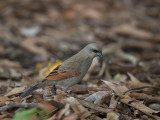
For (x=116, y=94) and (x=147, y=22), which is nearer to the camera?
(x=116, y=94)

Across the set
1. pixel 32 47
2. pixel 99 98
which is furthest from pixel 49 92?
pixel 32 47

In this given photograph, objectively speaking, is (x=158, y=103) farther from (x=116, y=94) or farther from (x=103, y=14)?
(x=103, y=14)

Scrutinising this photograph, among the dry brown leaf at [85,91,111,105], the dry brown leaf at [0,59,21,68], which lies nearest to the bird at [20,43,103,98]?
the dry brown leaf at [85,91,111,105]

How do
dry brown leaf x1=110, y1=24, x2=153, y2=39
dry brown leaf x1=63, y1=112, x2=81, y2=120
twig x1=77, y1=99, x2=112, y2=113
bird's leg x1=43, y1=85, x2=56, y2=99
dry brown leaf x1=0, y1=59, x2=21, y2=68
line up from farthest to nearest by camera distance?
1. dry brown leaf x1=110, y1=24, x2=153, y2=39
2. dry brown leaf x1=0, y1=59, x2=21, y2=68
3. bird's leg x1=43, y1=85, x2=56, y2=99
4. twig x1=77, y1=99, x2=112, y2=113
5. dry brown leaf x1=63, y1=112, x2=81, y2=120

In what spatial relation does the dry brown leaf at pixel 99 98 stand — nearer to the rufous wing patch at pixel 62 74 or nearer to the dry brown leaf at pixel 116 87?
the dry brown leaf at pixel 116 87

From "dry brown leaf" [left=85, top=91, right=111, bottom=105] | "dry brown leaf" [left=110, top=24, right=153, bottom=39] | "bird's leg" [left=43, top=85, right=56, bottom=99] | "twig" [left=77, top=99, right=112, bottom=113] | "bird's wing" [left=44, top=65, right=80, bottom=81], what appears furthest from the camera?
"dry brown leaf" [left=110, top=24, right=153, bottom=39]

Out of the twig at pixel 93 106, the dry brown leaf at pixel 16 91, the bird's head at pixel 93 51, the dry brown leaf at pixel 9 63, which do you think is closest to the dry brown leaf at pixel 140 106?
the twig at pixel 93 106

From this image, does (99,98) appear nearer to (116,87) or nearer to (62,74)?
(116,87)

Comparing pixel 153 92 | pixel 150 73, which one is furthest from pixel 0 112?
pixel 150 73

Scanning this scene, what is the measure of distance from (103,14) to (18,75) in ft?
18.6

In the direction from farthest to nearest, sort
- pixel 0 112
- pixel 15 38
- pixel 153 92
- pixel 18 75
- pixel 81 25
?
1. pixel 81 25
2. pixel 15 38
3. pixel 18 75
4. pixel 153 92
5. pixel 0 112

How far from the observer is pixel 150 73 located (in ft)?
20.6

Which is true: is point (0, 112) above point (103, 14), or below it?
below

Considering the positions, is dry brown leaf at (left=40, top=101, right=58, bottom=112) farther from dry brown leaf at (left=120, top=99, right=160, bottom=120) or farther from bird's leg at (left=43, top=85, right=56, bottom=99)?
dry brown leaf at (left=120, top=99, right=160, bottom=120)
